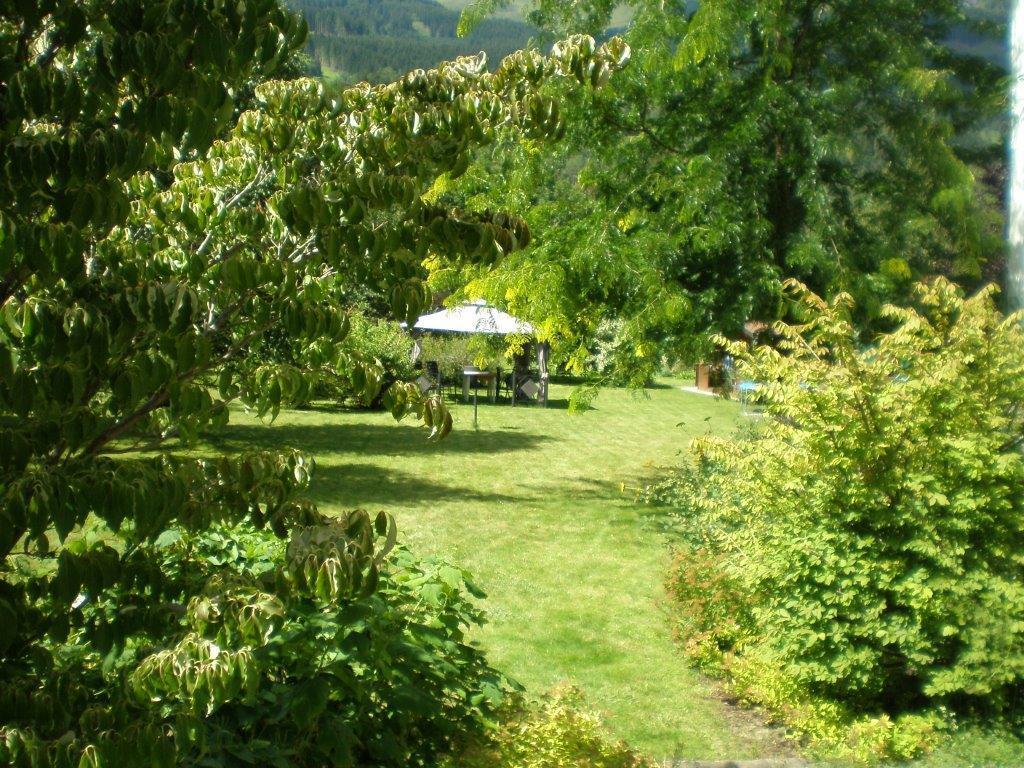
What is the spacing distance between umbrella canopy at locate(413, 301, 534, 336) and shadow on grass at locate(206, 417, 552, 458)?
201 cm

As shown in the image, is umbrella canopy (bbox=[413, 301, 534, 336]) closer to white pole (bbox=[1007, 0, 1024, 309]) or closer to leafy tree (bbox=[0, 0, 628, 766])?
leafy tree (bbox=[0, 0, 628, 766])

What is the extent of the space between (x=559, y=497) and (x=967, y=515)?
26.8 ft

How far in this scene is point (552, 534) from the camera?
35.4 feet

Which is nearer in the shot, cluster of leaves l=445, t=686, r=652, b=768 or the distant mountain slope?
cluster of leaves l=445, t=686, r=652, b=768

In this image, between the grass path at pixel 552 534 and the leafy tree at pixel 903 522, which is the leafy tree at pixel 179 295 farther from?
the leafy tree at pixel 903 522

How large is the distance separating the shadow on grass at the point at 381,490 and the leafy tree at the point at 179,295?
28.1 ft

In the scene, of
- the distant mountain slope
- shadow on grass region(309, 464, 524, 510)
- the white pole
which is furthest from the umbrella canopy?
the white pole

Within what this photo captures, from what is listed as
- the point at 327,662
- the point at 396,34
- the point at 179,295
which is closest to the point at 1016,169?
the point at 327,662

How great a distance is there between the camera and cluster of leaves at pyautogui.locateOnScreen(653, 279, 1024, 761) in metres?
5.18

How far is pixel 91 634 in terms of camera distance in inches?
99.0

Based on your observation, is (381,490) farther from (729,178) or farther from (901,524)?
(901,524)

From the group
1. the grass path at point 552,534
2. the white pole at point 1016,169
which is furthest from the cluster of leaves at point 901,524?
the grass path at point 552,534

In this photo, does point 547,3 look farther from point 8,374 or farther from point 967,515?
point 8,374

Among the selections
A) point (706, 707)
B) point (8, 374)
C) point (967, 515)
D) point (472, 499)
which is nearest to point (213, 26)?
point (8, 374)
